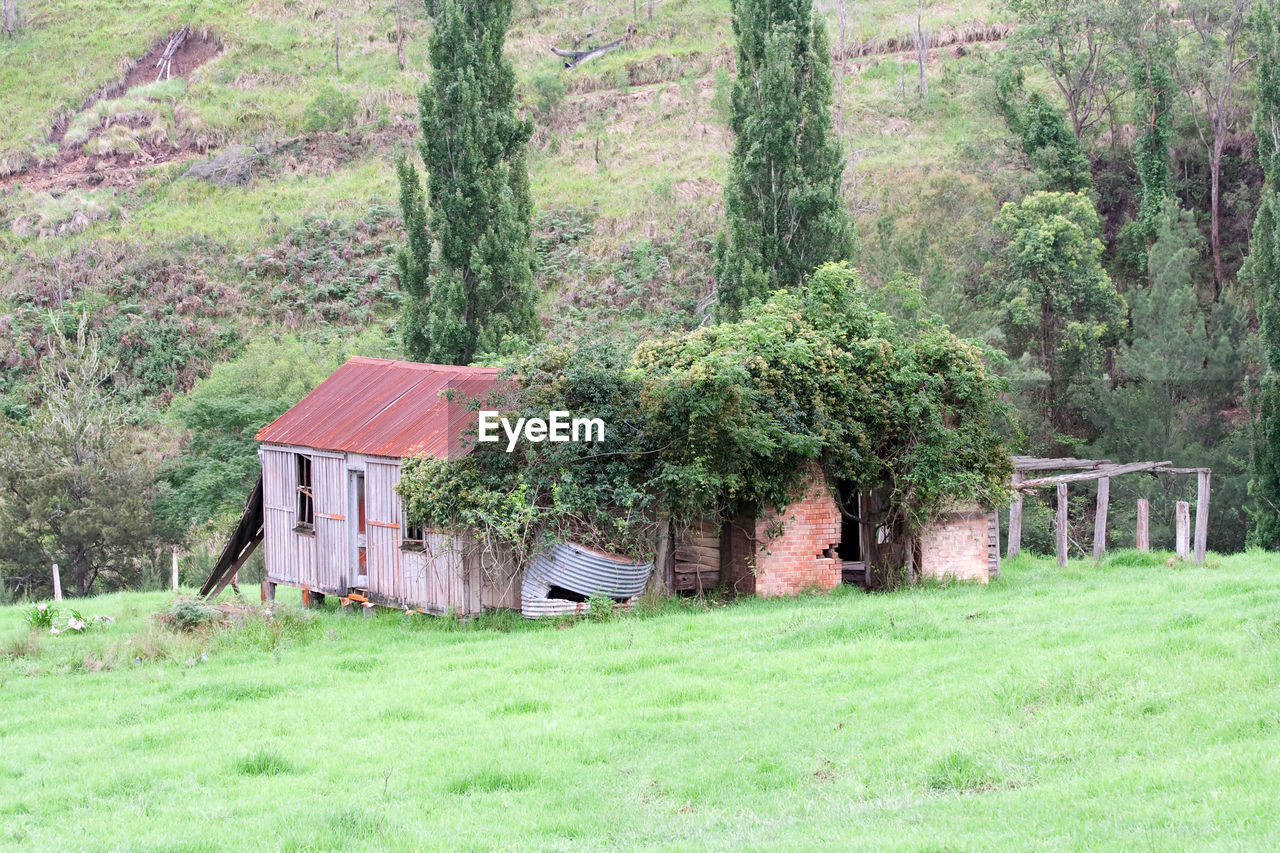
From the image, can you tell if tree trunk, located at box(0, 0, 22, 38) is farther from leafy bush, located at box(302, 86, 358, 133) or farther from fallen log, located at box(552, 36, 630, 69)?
fallen log, located at box(552, 36, 630, 69)

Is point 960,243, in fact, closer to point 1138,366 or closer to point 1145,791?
point 1138,366

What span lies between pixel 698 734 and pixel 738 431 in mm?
7928

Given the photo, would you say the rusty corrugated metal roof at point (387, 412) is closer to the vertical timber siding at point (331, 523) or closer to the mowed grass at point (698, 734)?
the vertical timber siding at point (331, 523)

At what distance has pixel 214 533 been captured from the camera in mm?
39531

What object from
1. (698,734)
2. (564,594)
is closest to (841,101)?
(564,594)

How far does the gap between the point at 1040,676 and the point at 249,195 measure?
5415 centimetres

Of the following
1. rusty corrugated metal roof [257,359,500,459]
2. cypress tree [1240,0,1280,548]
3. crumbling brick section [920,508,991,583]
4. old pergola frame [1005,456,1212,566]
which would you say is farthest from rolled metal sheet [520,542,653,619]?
cypress tree [1240,0,1280,548]

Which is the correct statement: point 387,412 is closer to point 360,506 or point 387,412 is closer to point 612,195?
point 360,506

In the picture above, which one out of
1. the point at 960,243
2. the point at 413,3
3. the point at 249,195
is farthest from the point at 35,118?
the point at 960,243

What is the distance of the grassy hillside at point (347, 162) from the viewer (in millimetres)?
51031

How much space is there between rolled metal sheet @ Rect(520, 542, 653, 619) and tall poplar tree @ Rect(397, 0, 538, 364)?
11085mm

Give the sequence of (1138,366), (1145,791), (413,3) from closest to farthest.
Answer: (1145,791) → (1138,366) → (413,3)

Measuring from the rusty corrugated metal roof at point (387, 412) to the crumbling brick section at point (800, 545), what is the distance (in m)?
5.17

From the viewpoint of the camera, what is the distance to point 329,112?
2506 inches
